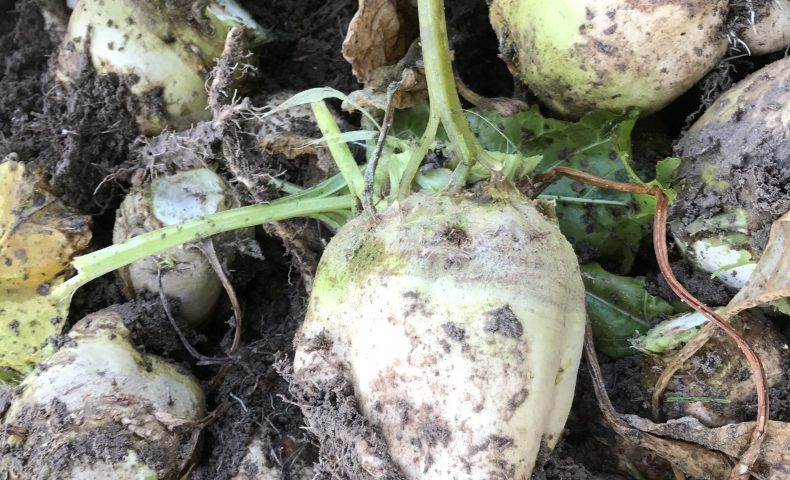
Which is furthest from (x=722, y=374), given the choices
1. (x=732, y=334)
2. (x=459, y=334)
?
(x=459, y=334)

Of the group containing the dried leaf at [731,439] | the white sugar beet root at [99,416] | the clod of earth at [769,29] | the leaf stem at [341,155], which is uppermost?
the clod of earth at [769,29]

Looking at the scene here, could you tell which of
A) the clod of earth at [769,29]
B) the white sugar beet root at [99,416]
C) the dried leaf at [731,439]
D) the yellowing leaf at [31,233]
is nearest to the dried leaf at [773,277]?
the dried leaf at [731,439]

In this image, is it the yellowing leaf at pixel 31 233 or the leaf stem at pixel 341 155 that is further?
the yellowing leaf at pixel 31 233

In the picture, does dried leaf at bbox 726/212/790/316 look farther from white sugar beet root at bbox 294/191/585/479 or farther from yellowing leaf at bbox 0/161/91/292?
yellowing leaf at bbox 0/161/91/292

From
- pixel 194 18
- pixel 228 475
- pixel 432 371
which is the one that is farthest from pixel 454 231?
pixel 194 18

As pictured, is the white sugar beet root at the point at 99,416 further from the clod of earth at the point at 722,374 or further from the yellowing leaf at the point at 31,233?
the clod of earth at the point at 722,374

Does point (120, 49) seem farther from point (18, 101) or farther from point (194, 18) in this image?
point (18, 101)

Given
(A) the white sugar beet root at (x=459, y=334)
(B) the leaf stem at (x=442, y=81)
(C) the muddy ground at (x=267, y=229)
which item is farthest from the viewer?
(C) the muddy ground at (x=267, y=229)

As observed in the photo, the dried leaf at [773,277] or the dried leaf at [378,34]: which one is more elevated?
the dried leaf at [378,34]

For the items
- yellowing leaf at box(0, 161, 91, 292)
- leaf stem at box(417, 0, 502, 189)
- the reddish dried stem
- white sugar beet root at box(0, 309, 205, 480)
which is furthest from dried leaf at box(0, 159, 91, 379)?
the reddish dried stem
